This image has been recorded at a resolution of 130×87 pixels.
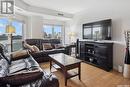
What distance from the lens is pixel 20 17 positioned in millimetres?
5277

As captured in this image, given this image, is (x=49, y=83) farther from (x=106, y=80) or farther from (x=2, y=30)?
(x=2, y=30)

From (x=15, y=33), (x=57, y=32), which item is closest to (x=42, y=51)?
(x=15, y=33)

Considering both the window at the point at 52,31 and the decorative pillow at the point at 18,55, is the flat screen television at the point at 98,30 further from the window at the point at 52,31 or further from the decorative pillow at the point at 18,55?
the decorative pillow at the point at 18,55

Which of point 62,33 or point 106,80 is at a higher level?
point 62,33

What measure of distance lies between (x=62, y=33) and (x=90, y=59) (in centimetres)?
353

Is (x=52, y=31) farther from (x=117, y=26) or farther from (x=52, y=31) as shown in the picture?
(x=117, y=26)

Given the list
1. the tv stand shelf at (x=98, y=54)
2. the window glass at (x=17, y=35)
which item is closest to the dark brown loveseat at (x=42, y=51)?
the window glass at (x=17, y=35)

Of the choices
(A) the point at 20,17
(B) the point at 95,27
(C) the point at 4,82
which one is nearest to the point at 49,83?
(C) the point at 4,82

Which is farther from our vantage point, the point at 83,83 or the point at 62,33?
the point at 62,33

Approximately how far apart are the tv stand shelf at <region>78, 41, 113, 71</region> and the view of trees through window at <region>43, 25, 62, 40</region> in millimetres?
2676

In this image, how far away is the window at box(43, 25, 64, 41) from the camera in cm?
665

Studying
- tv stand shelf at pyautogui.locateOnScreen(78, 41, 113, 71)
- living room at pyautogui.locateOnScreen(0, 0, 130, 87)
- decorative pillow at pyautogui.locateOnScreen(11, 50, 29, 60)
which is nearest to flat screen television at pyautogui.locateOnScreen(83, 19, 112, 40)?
living room at pyautogui.locateOnScreen(0, 0, 130, 87)

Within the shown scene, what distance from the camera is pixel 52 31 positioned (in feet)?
22.9

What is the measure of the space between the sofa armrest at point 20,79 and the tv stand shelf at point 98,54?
2.85 meters
